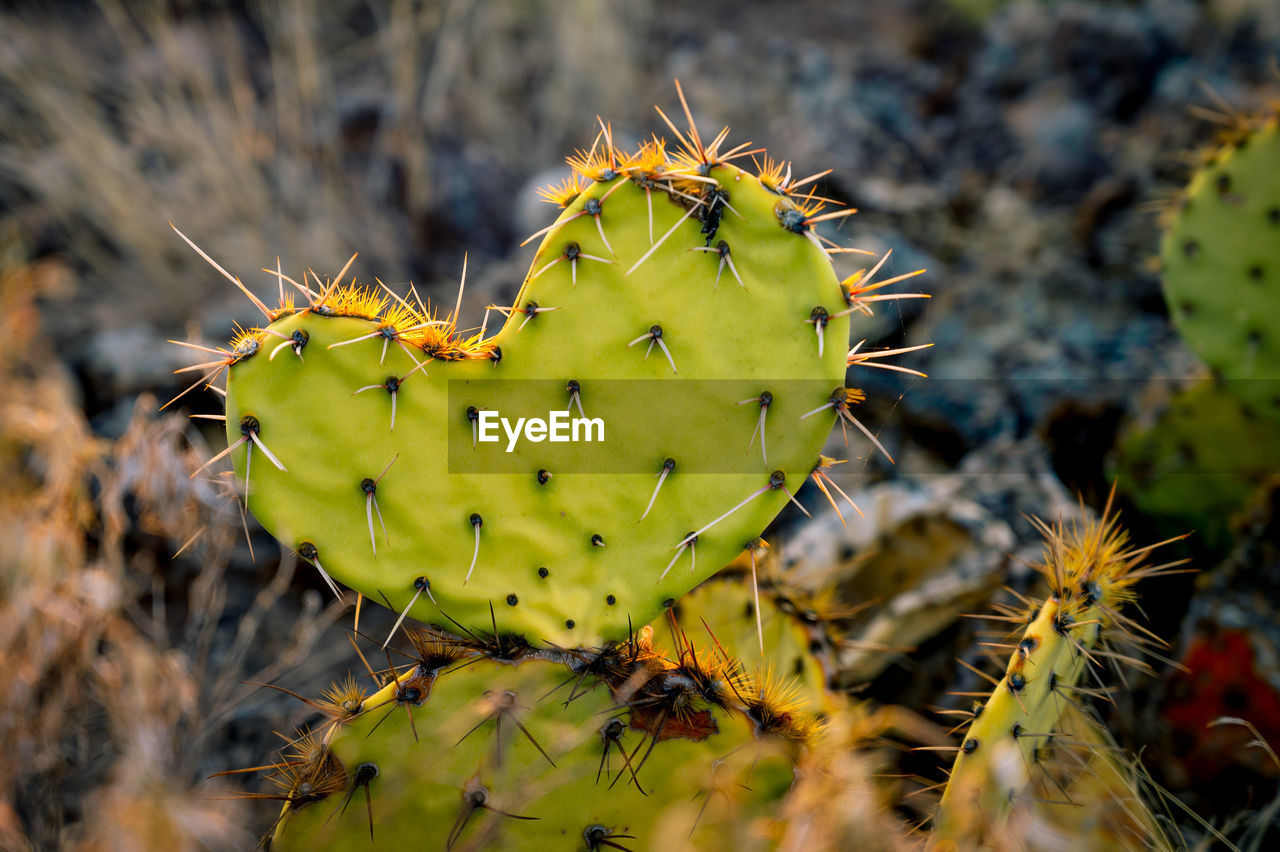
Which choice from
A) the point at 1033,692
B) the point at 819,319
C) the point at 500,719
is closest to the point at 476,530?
the point at 500,719

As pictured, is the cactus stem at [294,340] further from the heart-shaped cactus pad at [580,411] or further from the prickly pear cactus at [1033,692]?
the prickly pear cactus at [1033,692]

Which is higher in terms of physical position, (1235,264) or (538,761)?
(1235,264)

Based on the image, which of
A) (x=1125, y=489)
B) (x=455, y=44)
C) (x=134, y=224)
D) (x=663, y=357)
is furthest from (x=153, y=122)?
(x=1125, y=489)

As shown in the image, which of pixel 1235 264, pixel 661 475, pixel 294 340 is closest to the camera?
pixel 294 340

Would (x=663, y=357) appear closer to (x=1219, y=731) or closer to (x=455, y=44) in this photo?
(x=1219, y=731)

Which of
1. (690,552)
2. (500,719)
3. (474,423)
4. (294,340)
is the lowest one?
(500,719)

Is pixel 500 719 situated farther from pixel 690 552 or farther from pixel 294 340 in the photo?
pixel 294 340

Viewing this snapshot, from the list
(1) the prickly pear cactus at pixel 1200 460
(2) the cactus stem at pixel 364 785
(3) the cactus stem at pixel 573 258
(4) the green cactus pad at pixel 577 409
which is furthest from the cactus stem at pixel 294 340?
(1) the prickly pear cactus at pixel 1200 460

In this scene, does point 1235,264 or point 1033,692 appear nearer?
point 1033,692

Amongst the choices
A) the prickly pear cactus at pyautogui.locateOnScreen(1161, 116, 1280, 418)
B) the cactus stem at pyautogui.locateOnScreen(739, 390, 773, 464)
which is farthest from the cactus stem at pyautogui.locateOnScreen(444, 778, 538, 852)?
the prickly pear cactus at pyautogui.locateOnScreen(1161, 116, 1280, 418)
